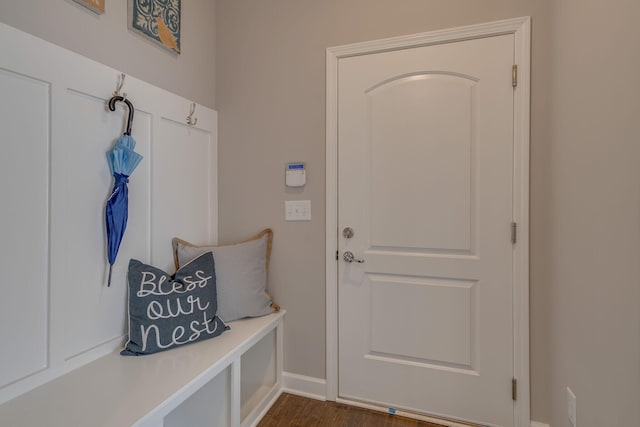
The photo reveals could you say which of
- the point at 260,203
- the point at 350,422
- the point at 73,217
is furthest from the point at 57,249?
the point at 350,422

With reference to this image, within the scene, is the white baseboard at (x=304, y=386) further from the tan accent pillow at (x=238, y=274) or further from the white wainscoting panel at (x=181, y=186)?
the white wainscoting panel at (x=181, y=186)

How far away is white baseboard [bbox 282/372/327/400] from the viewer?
6.12ft

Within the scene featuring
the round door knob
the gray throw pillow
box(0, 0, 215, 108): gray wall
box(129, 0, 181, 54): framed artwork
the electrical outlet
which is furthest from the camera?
the round door knob

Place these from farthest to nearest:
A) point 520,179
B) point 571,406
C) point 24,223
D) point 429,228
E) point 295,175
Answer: point 295,175 → point 429,228 → point 520,179 → point 571,406 → point 24,223

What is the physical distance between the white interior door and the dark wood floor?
0.08 m

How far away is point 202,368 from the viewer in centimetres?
124

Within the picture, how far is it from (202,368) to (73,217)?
79 centimetres

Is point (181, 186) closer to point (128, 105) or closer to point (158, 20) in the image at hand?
point (128, 105)

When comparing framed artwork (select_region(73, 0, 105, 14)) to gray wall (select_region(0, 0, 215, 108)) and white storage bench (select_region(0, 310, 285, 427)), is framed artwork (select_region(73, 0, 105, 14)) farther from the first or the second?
white storage bench (select_region(0, 310, 285, 427))

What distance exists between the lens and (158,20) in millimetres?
1607

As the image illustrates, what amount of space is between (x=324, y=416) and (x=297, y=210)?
118 centimetres

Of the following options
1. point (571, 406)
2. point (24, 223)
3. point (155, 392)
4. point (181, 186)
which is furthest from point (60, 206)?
point (571, 406)

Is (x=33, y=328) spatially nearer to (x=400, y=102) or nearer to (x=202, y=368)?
(x=202, y=368)

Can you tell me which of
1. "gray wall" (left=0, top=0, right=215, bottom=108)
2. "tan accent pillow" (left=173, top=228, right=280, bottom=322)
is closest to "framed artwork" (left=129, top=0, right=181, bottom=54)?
"gray wall" (left=0, top=0, right=215, bottom=108)
